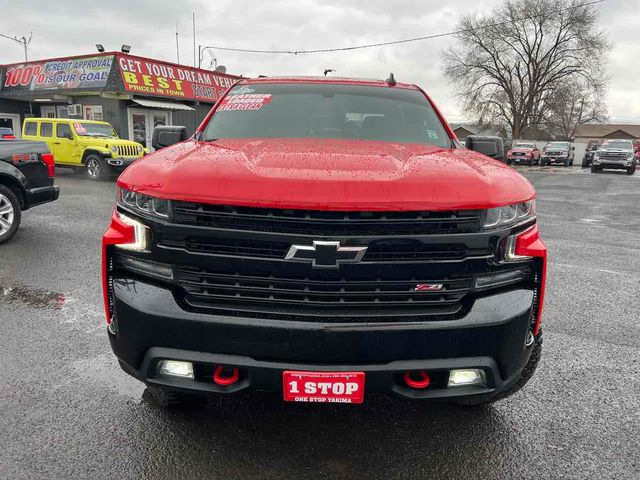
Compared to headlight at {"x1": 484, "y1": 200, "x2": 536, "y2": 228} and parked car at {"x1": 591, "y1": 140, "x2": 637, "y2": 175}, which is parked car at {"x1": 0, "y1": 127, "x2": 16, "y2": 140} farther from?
parked car at {"x1": 591, "y1": 140, "x2": 637, "y2": 175}

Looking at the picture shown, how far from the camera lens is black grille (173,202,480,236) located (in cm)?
192

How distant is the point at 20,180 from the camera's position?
6.70 meters

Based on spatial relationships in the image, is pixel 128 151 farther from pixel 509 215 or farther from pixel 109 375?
pixel 509 215

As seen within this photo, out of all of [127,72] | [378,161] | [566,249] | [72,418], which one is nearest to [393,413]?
[378,161]

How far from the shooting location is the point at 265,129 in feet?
10.8

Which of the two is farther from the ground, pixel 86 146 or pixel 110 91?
pixel 110 91

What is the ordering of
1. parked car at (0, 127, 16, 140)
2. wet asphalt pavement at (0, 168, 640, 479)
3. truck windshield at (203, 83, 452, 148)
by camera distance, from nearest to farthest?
1. wet asphalt pavement at (0, 168, 640, 479)
2. truck windshield at (203, 83, 452, 148)
3. parked car at (0, 127, 16, 140)

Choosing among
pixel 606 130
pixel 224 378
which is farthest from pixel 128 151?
pixel 606 130

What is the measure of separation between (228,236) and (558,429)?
2.04 meters

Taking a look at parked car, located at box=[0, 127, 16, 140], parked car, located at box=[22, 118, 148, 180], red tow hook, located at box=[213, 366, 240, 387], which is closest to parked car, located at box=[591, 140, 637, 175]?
parked car, located at box=[22, 118, 148, 180]

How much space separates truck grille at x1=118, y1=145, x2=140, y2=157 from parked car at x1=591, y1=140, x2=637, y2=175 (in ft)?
82.1

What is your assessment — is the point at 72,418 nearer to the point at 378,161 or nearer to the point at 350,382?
the point at 350,382

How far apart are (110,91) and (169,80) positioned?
3323 millimetres

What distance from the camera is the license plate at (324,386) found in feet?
6.49
